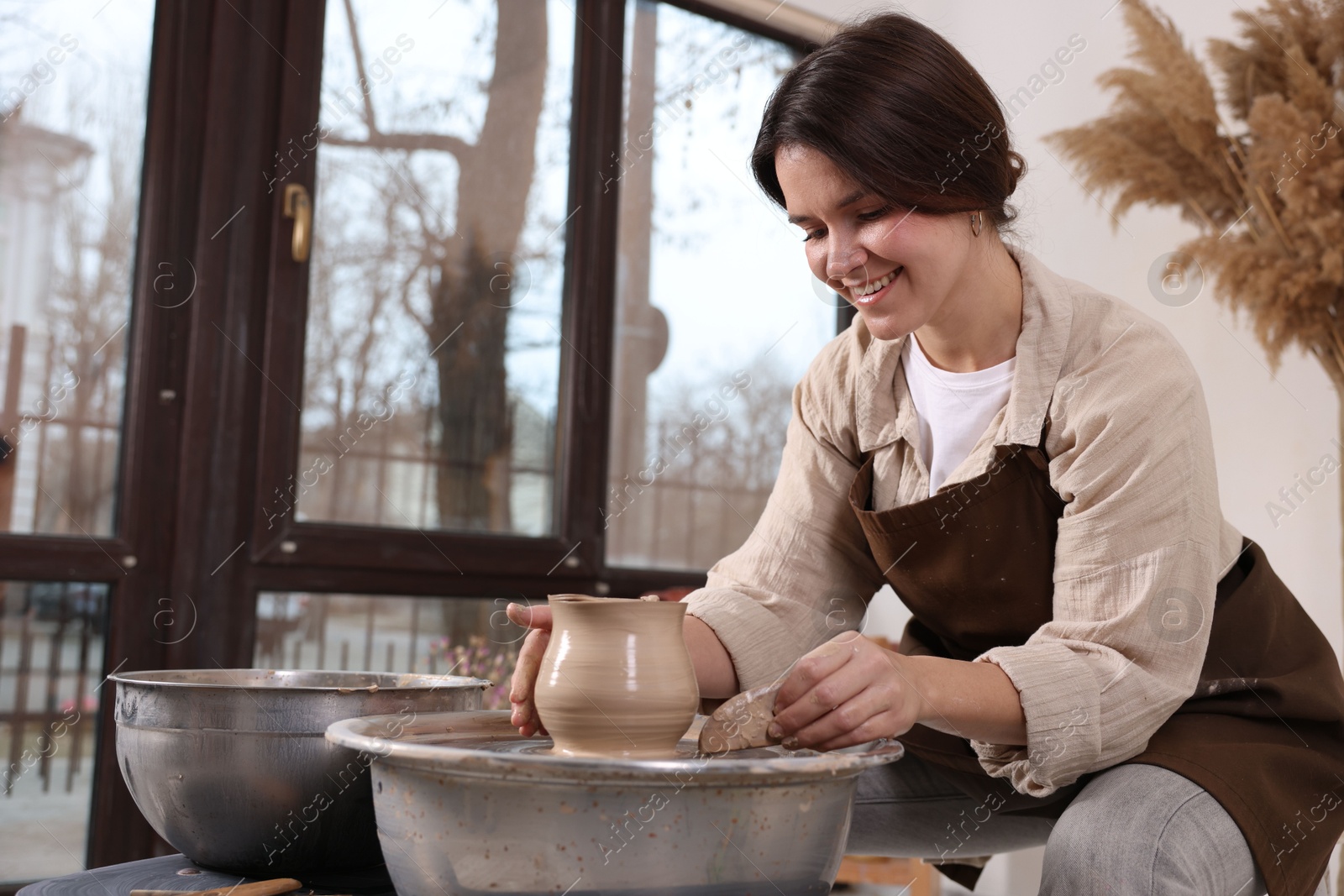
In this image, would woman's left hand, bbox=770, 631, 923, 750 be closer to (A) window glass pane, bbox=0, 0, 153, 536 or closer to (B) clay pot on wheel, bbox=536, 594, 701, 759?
(B) clay pot on wheel, bbox=536, 594, 701, 759

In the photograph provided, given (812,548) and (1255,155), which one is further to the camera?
(1255,155)

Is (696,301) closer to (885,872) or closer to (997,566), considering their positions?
(885,872)

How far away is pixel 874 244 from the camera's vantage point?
1229mm

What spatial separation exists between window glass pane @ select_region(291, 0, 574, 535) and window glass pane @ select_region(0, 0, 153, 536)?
0.36 metres

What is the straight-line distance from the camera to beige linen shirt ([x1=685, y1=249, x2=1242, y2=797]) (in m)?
1.12

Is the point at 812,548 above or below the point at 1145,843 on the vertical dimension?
above

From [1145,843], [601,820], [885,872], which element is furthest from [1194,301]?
[601,820]

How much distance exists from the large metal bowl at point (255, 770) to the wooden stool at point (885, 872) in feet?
6.66

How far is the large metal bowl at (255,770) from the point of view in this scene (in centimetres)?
104

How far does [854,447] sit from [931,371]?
16 cm

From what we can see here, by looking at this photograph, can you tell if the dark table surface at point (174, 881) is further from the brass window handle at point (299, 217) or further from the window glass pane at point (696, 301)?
the window glass pane at point (696, 301)

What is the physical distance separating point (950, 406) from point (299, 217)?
1741 mm

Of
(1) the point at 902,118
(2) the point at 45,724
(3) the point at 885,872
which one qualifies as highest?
(1) the point at 902,118

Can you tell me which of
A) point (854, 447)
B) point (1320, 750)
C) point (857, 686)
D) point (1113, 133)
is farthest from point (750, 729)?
point (1113, 133)
